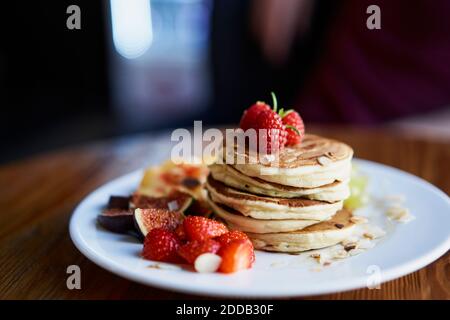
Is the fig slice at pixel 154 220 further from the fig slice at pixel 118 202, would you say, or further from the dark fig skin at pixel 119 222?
the fig slice at pixel 118 202

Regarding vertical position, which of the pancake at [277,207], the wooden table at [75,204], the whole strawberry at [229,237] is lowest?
the wooden table at [75,204]

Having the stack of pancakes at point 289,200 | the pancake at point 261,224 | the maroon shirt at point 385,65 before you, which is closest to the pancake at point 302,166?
the stack of pancakes at point 289,200

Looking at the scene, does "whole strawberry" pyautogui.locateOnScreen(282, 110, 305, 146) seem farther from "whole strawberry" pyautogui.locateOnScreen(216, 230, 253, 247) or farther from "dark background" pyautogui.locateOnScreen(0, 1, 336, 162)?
"dark background" pyautogui.locateOnScreen(0, 1, 336, 162)

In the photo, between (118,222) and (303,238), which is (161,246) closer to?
(118,222)

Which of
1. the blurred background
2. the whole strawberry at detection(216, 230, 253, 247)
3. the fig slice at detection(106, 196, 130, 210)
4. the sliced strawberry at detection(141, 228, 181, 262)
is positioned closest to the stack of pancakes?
the whole strawberry at detection(216, 230, 253, 247)

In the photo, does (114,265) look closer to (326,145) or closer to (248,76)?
(326,145)

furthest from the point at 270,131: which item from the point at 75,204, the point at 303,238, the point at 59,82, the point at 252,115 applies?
the point at 59,82
